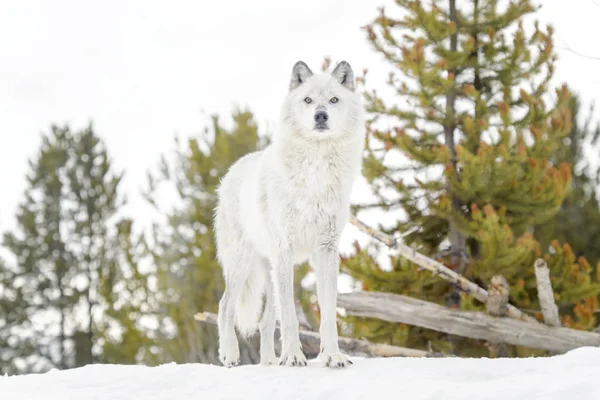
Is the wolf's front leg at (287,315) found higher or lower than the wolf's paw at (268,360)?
higher

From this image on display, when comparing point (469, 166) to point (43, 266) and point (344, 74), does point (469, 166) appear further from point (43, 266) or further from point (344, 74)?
point (43, 266)

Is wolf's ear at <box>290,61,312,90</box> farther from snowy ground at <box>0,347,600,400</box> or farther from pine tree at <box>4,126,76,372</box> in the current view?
pine tree at <box>4,126,76,372</box>

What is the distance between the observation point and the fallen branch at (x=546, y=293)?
7.56 m

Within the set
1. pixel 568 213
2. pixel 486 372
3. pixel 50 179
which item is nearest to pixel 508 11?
pixel 568 213

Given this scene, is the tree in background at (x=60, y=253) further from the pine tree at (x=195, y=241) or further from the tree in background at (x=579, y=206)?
the tree in background at (x=579, y=206)

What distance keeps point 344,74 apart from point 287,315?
192 cm

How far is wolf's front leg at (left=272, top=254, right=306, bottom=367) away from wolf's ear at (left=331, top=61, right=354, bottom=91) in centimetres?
142

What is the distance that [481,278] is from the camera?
1009cm

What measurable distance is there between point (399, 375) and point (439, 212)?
6209 mm

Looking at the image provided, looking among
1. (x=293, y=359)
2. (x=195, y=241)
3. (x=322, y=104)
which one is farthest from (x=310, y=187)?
(x=195, y=241)

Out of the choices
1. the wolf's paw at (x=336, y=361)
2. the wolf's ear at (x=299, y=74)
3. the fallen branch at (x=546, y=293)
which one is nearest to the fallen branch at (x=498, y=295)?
the fallen branch at (x=546, y=293)

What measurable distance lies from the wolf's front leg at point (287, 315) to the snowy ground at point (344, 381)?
0.16 metres

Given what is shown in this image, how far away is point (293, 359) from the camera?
15.6 feet

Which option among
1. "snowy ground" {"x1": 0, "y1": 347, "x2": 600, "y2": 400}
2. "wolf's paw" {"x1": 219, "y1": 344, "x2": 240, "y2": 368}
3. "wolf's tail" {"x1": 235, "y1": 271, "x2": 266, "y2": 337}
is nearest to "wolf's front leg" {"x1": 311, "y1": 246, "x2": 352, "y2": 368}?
"snowy ground" {"x1": 0, "y1": 347, "x2": 600, "y2": 400}
